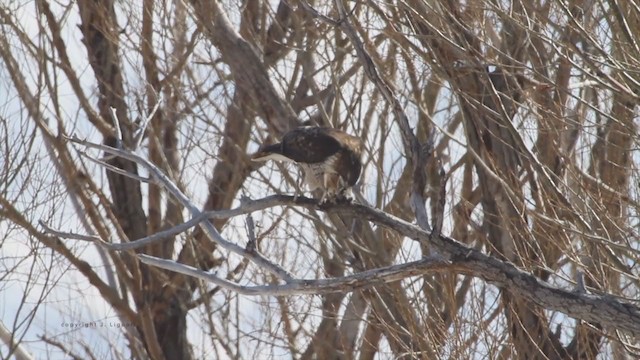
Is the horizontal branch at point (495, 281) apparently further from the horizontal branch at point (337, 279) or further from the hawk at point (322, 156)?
the hawk at point (322, 156)

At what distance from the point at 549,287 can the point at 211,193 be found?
7.13 m

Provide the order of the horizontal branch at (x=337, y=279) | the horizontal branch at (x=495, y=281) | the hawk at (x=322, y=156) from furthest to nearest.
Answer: the hawk at (x=322, y=156)
the horizontal branch at (x=337, y=279)
the horizontal branch at (x=495, y=281)

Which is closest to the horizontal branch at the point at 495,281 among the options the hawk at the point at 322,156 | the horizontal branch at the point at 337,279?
the horizontal branch at the point at 337,279

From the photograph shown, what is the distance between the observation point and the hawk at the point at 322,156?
516 cm

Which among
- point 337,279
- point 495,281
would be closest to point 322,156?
point 337,279

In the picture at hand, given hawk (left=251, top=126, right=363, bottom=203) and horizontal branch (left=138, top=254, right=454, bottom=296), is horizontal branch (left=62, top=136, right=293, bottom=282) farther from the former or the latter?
hawk (left=251, top=126, right=363, bottom=203)

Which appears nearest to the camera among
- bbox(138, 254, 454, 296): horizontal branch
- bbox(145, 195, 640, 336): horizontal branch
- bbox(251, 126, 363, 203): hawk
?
bbox(145, 195, 640, 336): horizontal branch

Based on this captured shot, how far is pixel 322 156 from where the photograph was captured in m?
5.16

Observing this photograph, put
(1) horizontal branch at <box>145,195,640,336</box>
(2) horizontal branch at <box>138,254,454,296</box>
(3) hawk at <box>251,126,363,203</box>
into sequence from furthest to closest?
(3) hawk at <box>251,126,363,203</box>, (2) horizontal branch at <box>138,254,454,296</box>, (1) horizontal branch at <box>145,195,640,336</box>

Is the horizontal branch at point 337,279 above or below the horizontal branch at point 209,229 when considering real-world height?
below

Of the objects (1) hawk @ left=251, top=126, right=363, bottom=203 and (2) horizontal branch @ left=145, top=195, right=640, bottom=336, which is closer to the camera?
(2) horizontal branch @ left=145, top=195, right=640, bottom=336

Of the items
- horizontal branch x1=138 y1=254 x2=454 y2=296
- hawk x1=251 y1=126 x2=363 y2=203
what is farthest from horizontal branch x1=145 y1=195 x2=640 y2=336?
hawk x1=251 y1=126 x2=363 y2=203

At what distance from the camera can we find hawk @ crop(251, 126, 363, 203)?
516cm

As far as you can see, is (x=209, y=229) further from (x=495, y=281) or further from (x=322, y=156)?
(x=495, y=281)
